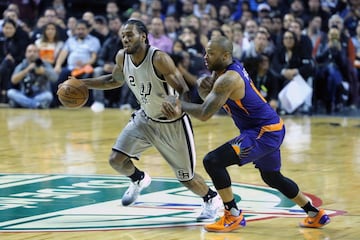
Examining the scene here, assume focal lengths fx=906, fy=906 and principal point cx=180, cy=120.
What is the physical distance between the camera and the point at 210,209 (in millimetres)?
7609

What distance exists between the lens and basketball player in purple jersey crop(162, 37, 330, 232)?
6.94 m

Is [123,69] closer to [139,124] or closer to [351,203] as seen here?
[139,124]

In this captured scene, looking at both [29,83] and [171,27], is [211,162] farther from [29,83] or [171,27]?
[171,27]

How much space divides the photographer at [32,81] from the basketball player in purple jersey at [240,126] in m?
10.4

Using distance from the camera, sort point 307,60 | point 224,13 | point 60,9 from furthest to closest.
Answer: point 60,9
point 224,13
point 307,60

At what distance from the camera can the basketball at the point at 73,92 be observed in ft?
26.4

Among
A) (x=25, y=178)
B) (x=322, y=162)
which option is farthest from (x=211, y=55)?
(x=322, y=162)

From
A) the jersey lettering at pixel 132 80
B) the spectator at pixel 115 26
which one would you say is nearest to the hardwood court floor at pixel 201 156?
the jersey lettering at pixel 132 80

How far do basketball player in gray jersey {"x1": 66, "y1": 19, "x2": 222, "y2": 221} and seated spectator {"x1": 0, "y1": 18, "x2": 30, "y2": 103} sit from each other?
1023 cm

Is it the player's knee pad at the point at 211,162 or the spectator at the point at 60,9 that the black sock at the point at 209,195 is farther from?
the spectator at the point at 60,9

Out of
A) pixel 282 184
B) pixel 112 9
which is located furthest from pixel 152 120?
pixel 112 9

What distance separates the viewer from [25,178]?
9609 mm

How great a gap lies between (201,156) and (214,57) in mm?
4430

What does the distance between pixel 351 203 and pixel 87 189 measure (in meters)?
2.58
